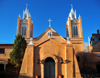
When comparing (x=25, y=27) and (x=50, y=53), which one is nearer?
(x=50, y=53)

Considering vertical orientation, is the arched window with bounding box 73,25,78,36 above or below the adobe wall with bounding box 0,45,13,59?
above

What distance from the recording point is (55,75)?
55.1ft

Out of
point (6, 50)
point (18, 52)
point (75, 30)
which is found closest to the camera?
point (18, 52)

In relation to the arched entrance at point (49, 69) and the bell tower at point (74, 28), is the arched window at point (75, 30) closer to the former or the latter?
the bell tower at point (74, 28)

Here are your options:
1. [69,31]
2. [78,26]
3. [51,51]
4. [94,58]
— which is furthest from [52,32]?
[51,51]

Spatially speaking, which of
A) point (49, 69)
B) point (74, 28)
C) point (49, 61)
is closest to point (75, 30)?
point (74, 28)

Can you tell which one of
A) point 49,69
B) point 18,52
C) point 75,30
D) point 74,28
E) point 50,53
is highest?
point 74,28

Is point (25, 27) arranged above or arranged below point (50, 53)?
above

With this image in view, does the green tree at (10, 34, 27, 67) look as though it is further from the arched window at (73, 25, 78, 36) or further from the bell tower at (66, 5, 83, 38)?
the arched window at (73, 25, 78, 36)

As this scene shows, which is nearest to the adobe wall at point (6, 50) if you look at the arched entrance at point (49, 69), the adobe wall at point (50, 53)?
the adobe wall at point (50, 53)

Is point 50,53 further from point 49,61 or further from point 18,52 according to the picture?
point 18,52

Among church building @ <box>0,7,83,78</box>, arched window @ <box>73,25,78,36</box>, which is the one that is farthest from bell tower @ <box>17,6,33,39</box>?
church building @ <box>0,7,83,78</box>

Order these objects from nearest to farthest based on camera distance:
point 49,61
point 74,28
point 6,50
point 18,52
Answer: point 49,61, point 18,52, point 6,50, point 74,28

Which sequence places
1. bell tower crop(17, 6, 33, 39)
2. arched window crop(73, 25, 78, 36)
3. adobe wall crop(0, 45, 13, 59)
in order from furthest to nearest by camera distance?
arched window crop(73, 25, 78, 36), bell tower crop(17, 6, 33, 39), adobe wall crop(0, 45, 13, 59)
